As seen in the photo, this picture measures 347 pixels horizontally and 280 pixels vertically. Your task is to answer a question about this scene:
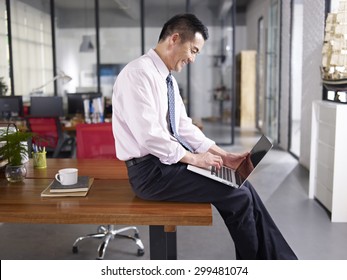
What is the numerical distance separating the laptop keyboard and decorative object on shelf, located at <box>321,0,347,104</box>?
238cm

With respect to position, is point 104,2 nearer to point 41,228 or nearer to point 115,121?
point 41,228

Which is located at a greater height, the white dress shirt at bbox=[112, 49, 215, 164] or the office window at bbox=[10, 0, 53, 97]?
the office window at bbox=[10, 0, 53, 97]

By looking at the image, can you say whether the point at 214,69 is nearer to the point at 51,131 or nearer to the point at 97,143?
the point at 51,131

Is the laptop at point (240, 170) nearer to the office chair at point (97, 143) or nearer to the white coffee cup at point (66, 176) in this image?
the white coffee cup at point (66, 176)

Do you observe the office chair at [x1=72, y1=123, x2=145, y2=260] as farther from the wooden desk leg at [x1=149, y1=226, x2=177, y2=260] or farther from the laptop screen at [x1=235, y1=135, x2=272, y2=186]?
the wooden desk leg at [x1=149, y1=226, x2=177, y2=260]

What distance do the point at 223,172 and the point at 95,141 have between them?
53.6 inches

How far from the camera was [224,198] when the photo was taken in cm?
213

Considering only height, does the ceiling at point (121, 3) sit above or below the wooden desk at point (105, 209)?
above

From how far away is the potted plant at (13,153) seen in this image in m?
2.44

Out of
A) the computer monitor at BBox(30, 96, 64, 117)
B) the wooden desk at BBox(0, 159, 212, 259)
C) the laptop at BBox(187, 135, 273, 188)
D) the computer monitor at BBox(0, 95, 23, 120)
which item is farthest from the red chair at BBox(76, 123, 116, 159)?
the computer monitor at BBox(0, 95, 23, 120)

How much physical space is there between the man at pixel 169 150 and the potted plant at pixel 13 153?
0.64 meters

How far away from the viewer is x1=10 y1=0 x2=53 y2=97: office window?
9.12 m

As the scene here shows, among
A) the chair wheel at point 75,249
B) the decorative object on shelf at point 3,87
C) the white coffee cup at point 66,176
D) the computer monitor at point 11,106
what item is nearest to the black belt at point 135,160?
the white coffee cup at point 66,176

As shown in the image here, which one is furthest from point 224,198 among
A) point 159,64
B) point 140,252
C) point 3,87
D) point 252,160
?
point 3,87
